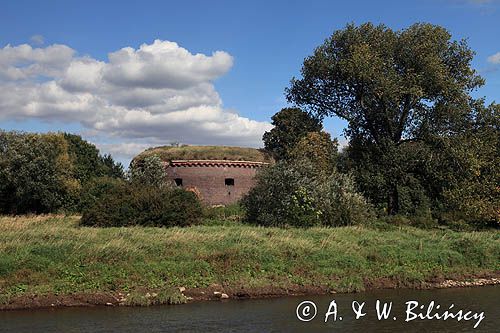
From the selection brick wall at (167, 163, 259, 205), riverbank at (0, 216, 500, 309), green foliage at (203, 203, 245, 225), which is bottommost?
riverbank at (0, 216, 500, 309)

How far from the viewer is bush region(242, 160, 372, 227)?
3312cm

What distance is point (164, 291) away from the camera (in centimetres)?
1962

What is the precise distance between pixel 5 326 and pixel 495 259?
71.3 ft

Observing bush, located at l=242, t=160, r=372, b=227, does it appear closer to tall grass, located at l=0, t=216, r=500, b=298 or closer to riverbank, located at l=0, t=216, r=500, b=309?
tall grass, located at l=0, t=216, r=500, b=298

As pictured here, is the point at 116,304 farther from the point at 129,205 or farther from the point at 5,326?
the point at 129,205

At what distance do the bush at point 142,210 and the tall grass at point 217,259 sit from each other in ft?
14.1

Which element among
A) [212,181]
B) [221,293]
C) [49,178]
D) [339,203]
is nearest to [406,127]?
[339,203]

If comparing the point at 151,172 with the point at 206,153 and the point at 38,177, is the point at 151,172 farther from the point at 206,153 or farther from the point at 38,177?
the point at 38,177

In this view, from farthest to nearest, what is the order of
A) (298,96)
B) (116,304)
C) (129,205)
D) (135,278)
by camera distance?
1. (298,96)
2. (129,205)
3. (135,278)
4. (116,304)

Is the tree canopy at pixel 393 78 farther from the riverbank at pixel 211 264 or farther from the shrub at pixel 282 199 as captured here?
the riverbank at pixel 211 264

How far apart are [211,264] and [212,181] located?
28873 mm

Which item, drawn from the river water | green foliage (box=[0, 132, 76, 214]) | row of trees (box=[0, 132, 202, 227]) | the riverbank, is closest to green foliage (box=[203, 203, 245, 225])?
row of trees (box=[0, 132, 202, 227])

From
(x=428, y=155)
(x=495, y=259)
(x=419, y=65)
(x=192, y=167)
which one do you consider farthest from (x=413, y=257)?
(x=192, y=167)

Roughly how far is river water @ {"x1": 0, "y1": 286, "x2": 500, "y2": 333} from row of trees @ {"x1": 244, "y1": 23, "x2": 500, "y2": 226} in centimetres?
1570
